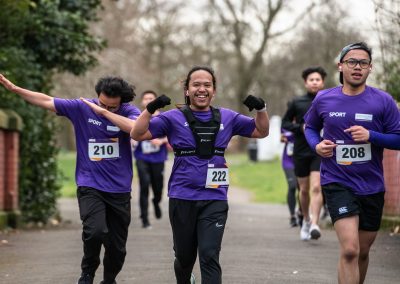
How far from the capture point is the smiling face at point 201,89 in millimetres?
7523

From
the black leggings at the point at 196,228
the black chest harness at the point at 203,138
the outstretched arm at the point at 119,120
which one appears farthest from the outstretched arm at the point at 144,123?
the outstretched arm at the point at 119,120

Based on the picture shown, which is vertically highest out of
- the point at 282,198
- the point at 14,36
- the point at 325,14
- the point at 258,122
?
the point at 325,14

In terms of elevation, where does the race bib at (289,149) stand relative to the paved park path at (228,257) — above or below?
above

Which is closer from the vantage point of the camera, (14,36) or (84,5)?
(14,36)

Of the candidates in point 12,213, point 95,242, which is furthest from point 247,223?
point 95,242

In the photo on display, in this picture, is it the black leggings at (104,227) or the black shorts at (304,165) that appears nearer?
the black leggings at (104,227)

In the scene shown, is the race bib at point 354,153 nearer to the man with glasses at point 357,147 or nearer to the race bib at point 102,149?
the man with glasses at point 357,147

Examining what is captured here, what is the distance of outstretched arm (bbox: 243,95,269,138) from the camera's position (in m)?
7.35

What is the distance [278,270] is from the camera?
1003cm

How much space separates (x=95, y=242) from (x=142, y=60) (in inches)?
1799

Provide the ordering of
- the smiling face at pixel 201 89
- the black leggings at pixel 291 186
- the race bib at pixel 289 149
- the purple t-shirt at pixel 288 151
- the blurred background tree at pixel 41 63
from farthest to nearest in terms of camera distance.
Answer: the black leggings at pixel 291 186, the blurred background tree at pixel 41 63, the race bib at pixel 289 149, the purple t-shirt at pixel 288 151, the smiling face at pixel 201 89

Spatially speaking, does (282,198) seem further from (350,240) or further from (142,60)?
(142,60)

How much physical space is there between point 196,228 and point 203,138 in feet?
2.20

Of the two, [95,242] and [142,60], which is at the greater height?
[142,60]
